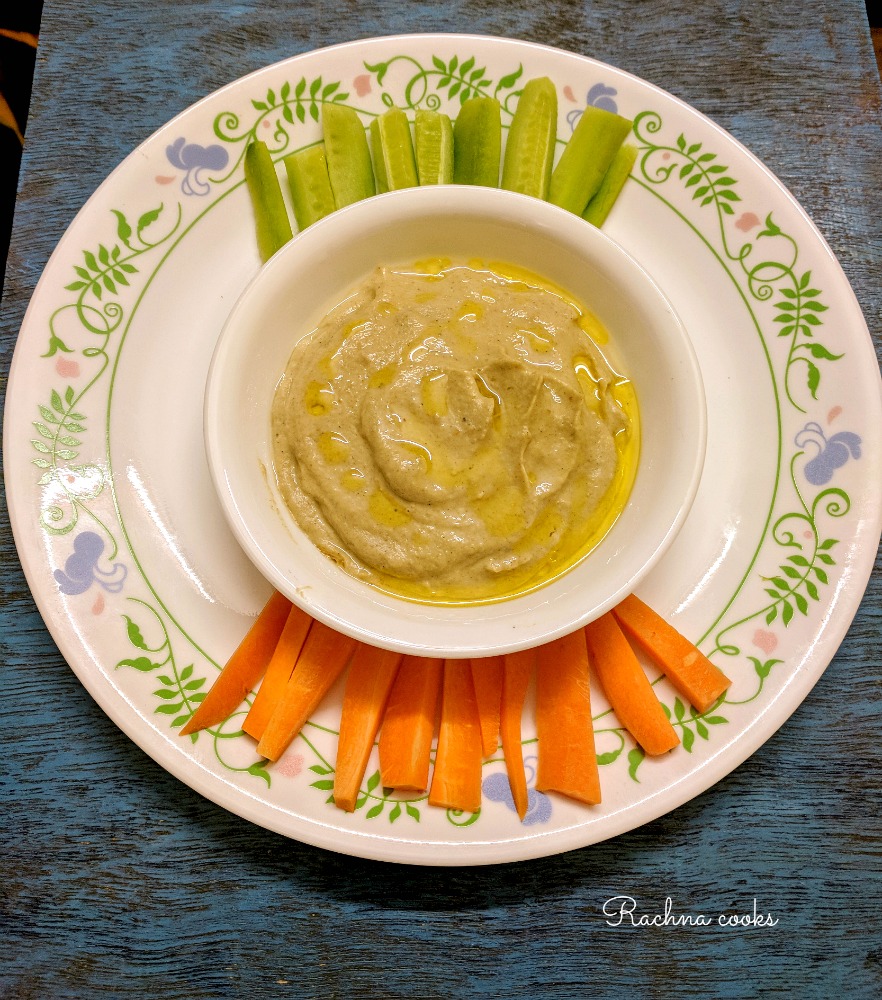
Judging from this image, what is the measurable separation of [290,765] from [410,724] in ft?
1.28

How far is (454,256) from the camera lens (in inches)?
101

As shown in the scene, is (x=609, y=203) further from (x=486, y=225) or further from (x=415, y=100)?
(x=415, y=100)

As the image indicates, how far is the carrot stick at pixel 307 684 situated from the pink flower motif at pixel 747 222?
1.92 metres

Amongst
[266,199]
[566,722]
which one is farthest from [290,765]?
[266,199]

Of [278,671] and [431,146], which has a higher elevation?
[431,146]

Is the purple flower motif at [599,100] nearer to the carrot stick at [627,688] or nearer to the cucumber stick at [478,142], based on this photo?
the cucumber stick at [478,142]

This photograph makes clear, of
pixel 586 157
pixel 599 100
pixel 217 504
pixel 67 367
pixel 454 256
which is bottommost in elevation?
pixel 217 504

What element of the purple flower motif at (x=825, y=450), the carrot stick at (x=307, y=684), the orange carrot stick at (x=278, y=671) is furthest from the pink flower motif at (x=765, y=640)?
the orange carrot stick at (x=278, y=671)

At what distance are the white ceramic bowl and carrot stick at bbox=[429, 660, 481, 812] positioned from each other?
0.87 ft

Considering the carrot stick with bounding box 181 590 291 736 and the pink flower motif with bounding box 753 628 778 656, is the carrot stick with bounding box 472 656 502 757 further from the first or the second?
the pink flower motif with bounding box 753 628 778 656

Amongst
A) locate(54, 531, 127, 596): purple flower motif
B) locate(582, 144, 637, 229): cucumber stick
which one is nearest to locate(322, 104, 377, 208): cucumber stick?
locate(582, 144, 637, 229): cucumber stick

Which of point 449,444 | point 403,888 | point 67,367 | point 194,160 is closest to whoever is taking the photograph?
point 449,444

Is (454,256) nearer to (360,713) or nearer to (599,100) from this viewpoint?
(599,100)

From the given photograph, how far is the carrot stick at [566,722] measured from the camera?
2365 millimetres
